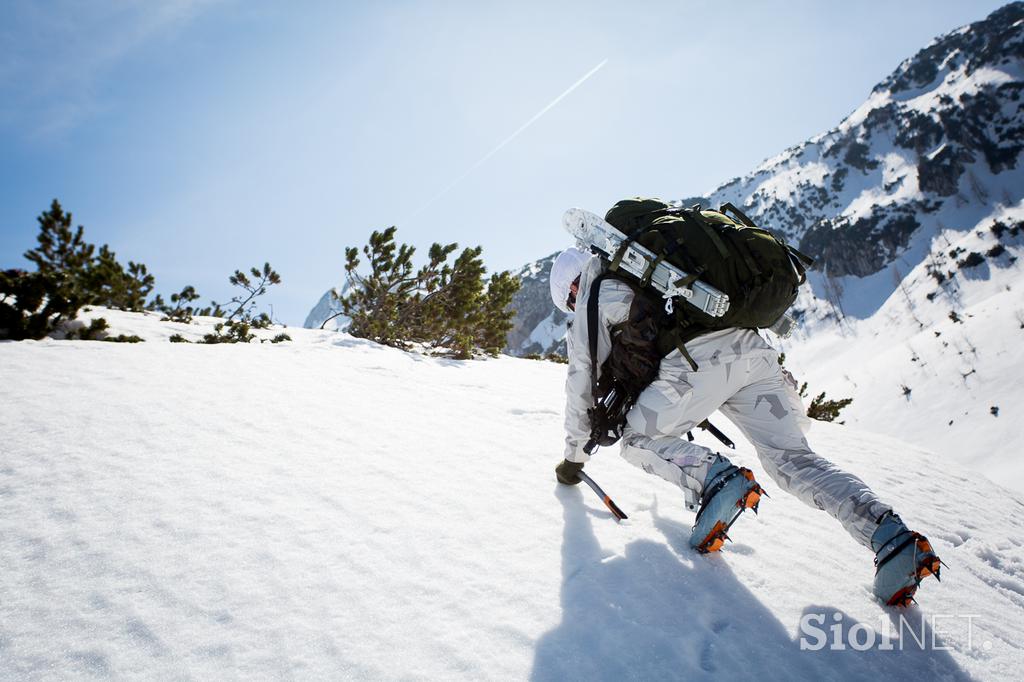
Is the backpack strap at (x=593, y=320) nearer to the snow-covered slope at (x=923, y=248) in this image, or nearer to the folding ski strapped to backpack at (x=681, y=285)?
the folding ski strapped to backpack at (x=681, y=285)

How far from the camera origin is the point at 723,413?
2.26 metres

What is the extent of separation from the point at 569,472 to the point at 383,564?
133 centimetres

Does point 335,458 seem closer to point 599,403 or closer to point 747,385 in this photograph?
point 599,403

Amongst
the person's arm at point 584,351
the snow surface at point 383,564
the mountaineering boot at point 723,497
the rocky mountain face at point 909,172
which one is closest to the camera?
the snow surface at point 383,564

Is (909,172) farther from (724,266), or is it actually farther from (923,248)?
(724,266)

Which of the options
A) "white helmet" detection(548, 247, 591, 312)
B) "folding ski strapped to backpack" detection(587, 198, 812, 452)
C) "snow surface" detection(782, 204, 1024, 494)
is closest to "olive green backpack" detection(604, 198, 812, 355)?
"folding ski strapped to backpack" detection(587, 198, 812, 452)

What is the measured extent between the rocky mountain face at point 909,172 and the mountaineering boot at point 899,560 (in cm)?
6245

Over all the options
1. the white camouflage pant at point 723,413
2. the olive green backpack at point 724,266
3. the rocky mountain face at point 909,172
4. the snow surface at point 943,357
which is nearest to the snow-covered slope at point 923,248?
the snow surface at point 943,357

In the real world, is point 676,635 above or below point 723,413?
below

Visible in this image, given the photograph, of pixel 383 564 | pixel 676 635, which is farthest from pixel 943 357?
pixel 383 564

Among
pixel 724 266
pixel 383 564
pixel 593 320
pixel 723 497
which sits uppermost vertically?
pixel 724 266

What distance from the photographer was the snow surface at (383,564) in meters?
1.29

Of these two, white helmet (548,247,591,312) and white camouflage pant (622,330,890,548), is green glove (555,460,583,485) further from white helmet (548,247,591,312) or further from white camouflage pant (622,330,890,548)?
white helmet (548,247,591,312)

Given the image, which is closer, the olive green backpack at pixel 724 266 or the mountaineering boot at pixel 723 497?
the mountaineering boot at pixel 723 497
